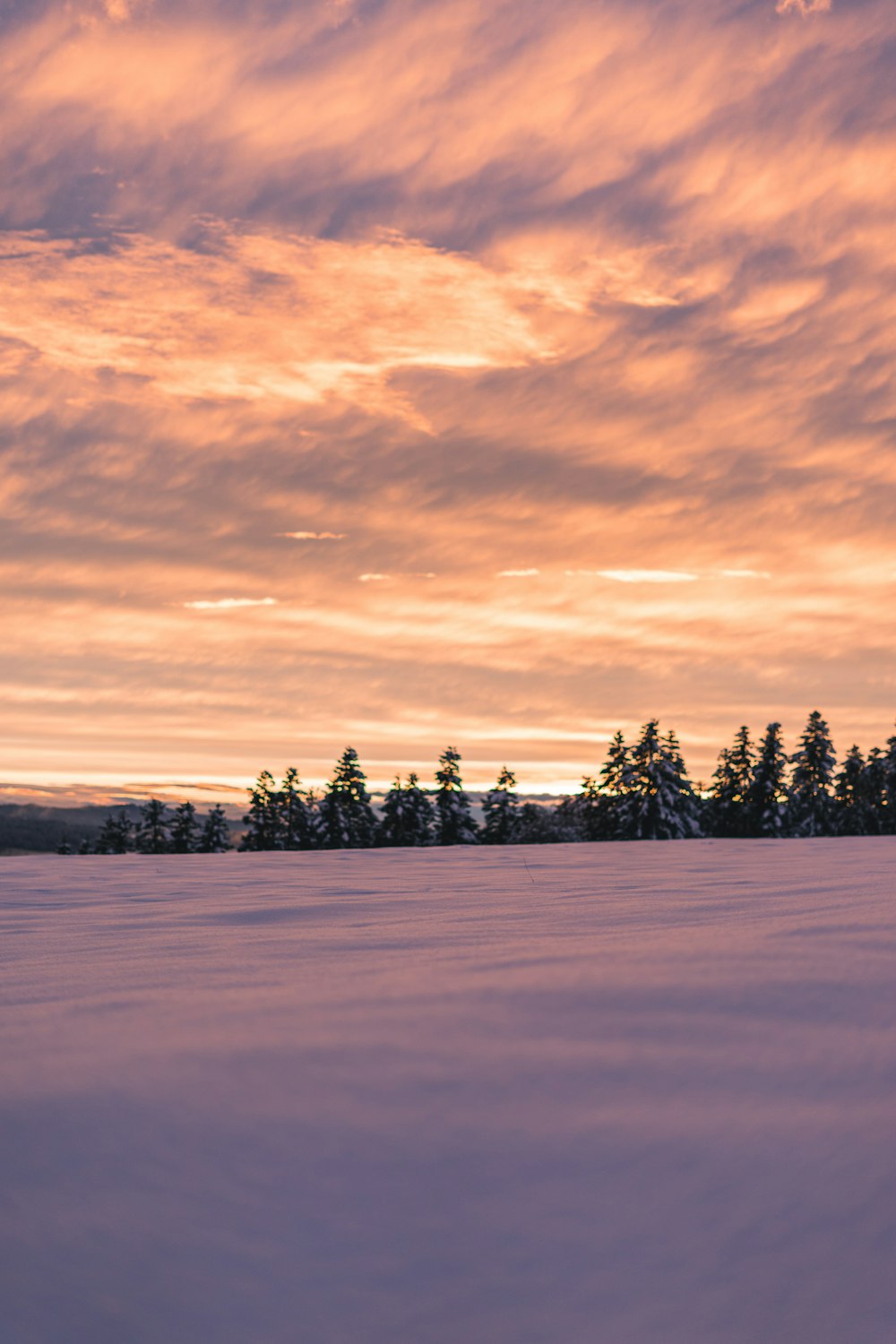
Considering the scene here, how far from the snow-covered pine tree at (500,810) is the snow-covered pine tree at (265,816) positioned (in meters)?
17.0

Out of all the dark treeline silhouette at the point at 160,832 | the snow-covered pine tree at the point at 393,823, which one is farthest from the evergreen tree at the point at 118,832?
the snow-covered pine tree at the point at 393,823

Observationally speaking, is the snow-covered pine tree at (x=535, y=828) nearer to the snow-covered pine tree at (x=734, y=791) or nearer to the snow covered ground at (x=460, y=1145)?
the snow-covered pine tree at (x=734, y=791)

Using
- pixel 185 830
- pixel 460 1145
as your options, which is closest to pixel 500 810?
pixel 185 830

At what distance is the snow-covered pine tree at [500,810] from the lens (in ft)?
227

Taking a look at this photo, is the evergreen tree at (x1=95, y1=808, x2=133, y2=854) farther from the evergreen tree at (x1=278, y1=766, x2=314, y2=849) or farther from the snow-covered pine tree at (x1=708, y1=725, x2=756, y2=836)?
the snow-covered pine tree at (x1=708, y1=725, x2=756, y2=836)

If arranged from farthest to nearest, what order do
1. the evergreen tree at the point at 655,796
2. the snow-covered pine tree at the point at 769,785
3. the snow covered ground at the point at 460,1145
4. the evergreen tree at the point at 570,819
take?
the evergreen tree at the point at 570,819
the snow-covered pine tree at the point at 769,785
the evergreen tree at the point at 655,796
the snow covered ground at the point at 460,1145

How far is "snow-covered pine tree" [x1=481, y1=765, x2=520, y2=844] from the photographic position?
6906 cm

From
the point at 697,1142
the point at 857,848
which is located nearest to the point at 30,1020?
the point at 697,1142

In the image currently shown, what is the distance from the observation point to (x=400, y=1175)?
6.23 feet

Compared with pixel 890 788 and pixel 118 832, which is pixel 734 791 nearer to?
pixel 890 788

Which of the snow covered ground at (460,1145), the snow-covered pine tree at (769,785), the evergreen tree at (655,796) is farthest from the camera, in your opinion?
the snow-covered pine tree at (769,785)

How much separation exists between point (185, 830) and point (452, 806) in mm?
21169

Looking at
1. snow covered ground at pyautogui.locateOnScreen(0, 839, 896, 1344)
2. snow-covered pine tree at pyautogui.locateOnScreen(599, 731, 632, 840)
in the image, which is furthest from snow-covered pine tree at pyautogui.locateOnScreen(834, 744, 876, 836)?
snow covered ground at pyautogui.locateOnScreen(0, 839, 896, 1344)

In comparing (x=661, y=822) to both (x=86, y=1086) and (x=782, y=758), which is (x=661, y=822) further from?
(x=86, y=1086)
